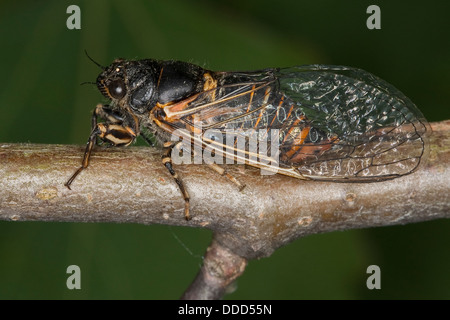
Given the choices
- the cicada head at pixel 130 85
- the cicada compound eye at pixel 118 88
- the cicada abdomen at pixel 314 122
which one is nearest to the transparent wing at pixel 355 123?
the cicada abdomen at pixel 314 122

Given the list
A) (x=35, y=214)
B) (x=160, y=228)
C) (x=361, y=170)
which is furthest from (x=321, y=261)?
(x=35, y=214)

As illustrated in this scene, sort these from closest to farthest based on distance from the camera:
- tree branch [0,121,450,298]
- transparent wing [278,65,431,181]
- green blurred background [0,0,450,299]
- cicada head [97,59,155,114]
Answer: tree branch [0,121,450,298] < transparent wing [278,65,431,181] < cicada head [97,59,155,114] < green blurred background [0,0,450,299]

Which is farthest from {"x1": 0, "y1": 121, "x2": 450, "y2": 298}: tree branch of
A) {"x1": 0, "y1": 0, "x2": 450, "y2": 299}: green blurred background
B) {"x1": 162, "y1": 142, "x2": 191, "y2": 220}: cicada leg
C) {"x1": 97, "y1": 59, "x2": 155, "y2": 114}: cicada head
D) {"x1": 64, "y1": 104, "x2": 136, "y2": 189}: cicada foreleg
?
{"x1": 0, "y1": 0, "x2": 450, "y2": 299}: green blurred background

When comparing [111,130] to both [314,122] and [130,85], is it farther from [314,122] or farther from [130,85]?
[314,122]

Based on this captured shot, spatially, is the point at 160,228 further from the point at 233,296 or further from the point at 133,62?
the point at 133,62

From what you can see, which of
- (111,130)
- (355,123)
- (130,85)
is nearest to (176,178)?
(111,130)

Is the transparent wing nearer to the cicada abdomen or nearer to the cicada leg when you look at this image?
the cicada abdomen

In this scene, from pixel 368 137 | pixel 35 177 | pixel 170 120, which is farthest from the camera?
pixel 170 120
